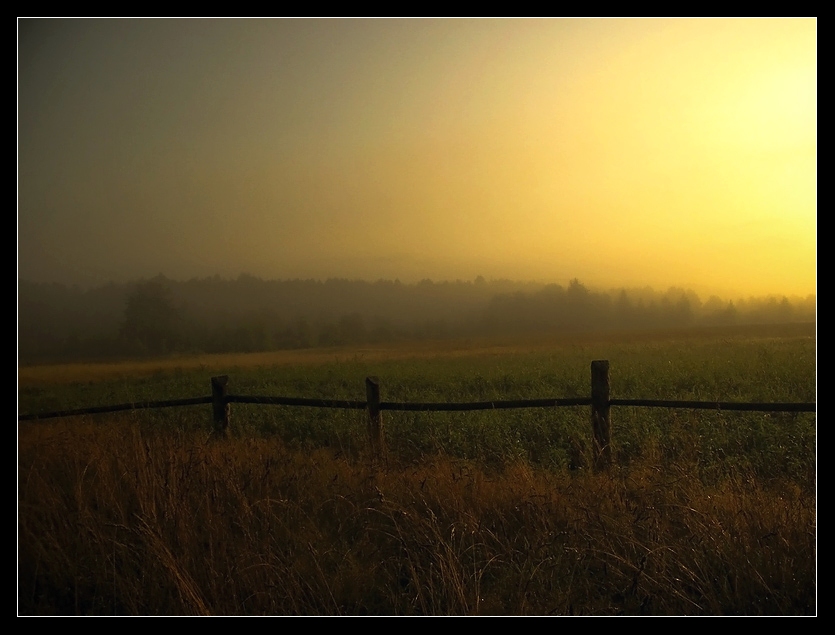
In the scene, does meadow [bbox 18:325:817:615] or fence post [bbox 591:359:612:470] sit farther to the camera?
fence post [bbox 591:359:612:470]

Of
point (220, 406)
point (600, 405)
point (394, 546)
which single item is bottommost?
point (394, 546)

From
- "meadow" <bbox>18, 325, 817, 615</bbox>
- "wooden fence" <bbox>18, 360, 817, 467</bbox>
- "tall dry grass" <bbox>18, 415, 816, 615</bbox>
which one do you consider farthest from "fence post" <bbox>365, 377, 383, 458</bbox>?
"tall dry grass" <bbox>18, 415, 816, 615</bbox>

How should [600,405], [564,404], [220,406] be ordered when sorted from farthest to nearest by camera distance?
[220,406]
[600,405]
[564,404]

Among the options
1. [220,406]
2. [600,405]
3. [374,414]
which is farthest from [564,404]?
[220,406]

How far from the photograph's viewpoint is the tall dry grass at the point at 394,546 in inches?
122

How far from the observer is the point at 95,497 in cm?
412

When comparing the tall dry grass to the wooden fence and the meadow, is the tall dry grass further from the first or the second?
the wooden fence

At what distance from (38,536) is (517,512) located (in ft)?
10.7

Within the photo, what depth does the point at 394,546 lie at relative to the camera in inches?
143

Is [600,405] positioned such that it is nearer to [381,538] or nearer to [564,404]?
[564,404]

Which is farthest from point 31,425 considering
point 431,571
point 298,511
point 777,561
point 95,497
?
point 777,561

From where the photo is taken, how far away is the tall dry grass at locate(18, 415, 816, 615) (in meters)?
3.10

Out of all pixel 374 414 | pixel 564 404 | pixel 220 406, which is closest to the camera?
pixel 564 404

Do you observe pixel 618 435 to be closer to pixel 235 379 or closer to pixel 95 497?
pixel 95 497
